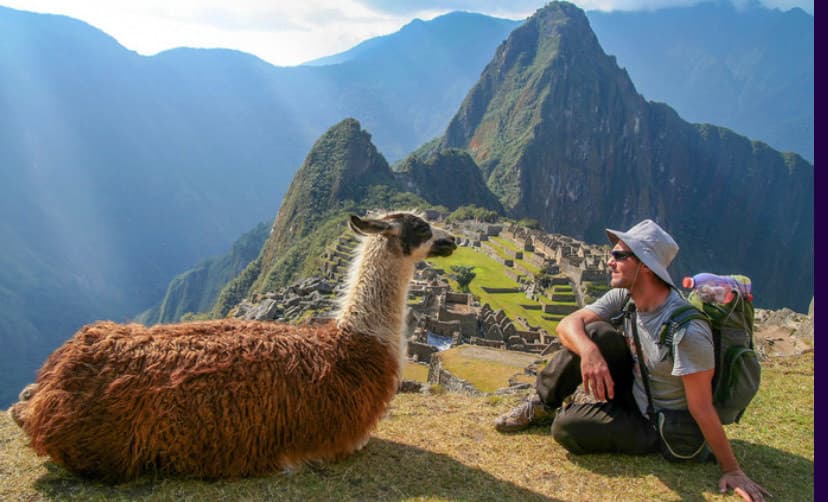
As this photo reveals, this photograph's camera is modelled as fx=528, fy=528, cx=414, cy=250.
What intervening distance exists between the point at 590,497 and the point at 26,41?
203m

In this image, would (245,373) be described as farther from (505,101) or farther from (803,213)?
(803,213)

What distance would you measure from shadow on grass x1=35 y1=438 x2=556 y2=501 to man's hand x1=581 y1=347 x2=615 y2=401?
681mm

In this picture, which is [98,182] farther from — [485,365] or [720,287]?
[720,287]

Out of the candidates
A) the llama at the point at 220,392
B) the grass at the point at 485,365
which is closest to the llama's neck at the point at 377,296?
the llama at the point at 220,392

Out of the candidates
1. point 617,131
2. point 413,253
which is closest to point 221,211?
point 617,131

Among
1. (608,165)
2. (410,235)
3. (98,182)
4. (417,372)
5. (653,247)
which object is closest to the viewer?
(653,247)

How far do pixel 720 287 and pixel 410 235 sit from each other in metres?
1.91

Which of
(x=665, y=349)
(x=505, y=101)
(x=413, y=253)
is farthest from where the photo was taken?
(x=505, y=101)

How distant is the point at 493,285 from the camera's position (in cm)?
4044

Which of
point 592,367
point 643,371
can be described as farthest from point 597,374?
point 643,371

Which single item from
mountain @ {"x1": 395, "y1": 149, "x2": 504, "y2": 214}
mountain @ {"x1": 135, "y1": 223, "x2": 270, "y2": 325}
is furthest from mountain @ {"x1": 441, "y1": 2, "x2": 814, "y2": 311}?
mountain @ {"x1": 135, "y1": 223, "x2": 270, "y2": 325}

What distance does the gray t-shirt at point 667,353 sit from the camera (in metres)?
2.85

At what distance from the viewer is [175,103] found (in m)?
191

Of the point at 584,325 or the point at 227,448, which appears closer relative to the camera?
the point at 227,448
